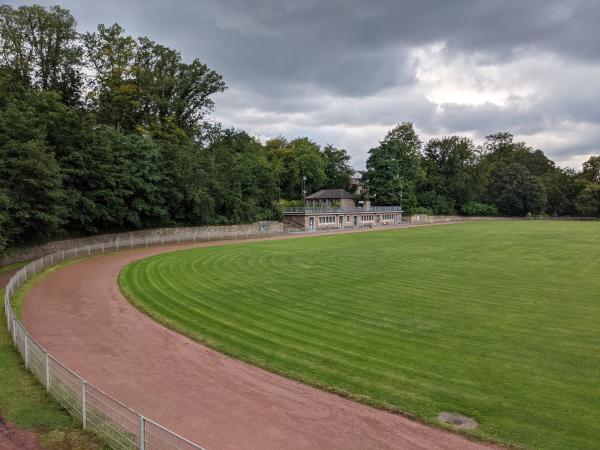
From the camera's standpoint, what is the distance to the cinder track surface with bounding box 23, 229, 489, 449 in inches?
344

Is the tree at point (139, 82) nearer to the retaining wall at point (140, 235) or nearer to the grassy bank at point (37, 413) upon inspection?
the retaining wall at point (140, 235)

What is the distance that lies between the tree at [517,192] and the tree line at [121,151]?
2912 centimetres

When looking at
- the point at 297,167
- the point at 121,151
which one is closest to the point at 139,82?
the point at 121,151

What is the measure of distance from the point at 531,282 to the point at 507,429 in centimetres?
1748

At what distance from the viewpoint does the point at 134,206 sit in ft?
143

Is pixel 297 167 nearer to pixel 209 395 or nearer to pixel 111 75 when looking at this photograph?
pixel 111 75

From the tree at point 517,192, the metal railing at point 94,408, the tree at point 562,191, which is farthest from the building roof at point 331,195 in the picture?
the metal railing at point 94,408

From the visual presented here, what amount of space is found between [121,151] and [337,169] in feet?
233

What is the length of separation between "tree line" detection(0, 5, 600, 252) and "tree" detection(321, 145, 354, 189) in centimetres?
829

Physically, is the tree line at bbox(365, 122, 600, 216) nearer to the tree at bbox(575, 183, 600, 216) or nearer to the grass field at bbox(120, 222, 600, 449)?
the tree at bbox(575, 183, 600, 216)

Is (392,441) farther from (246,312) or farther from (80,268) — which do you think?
(80,268)

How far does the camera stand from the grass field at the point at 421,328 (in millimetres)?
10078

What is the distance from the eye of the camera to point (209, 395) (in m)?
10.7

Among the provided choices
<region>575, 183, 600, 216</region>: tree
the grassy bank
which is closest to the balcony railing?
<region>575, 183, 600, 216</region>: tree
